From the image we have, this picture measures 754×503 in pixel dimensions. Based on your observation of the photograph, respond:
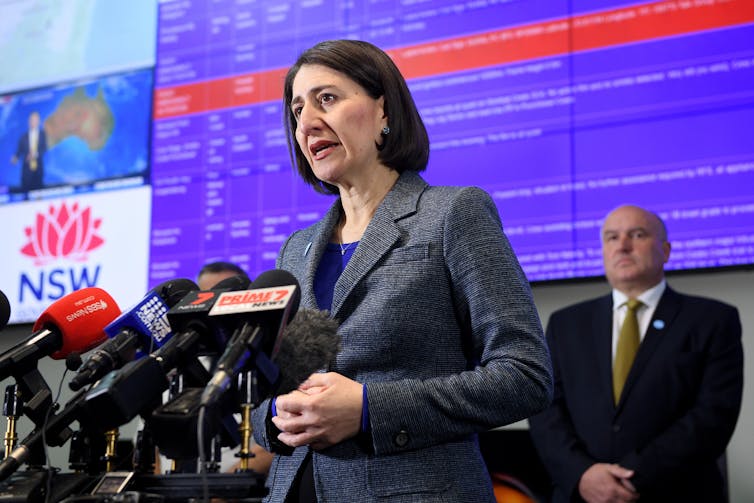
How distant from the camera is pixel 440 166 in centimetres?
437

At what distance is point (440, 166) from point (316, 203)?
2.14 ft

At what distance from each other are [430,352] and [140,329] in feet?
1.83

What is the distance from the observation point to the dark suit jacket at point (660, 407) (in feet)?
10.9

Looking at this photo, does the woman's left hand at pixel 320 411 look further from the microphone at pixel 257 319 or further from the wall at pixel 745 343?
the wall at pixel 745 343

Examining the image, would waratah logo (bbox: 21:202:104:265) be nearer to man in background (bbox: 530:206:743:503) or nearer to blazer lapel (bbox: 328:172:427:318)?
man in background (bbox: 530:206:743:503)

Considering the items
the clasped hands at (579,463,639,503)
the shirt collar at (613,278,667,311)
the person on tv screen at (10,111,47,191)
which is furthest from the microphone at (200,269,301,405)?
the person on tv screen at (10,111,47,191)

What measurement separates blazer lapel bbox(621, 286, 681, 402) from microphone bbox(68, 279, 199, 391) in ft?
7.88

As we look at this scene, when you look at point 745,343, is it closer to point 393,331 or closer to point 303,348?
point 393,331

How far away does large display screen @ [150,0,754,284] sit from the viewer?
3.86 m

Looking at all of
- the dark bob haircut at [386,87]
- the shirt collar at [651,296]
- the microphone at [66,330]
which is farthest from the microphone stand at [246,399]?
the shirt collar at [651,296]

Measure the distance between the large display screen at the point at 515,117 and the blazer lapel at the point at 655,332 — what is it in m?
0.24

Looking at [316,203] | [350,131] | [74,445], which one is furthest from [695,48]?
[74,445]

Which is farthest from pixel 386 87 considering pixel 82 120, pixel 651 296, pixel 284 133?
pixel 82 120

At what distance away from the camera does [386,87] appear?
2086 millimetres
